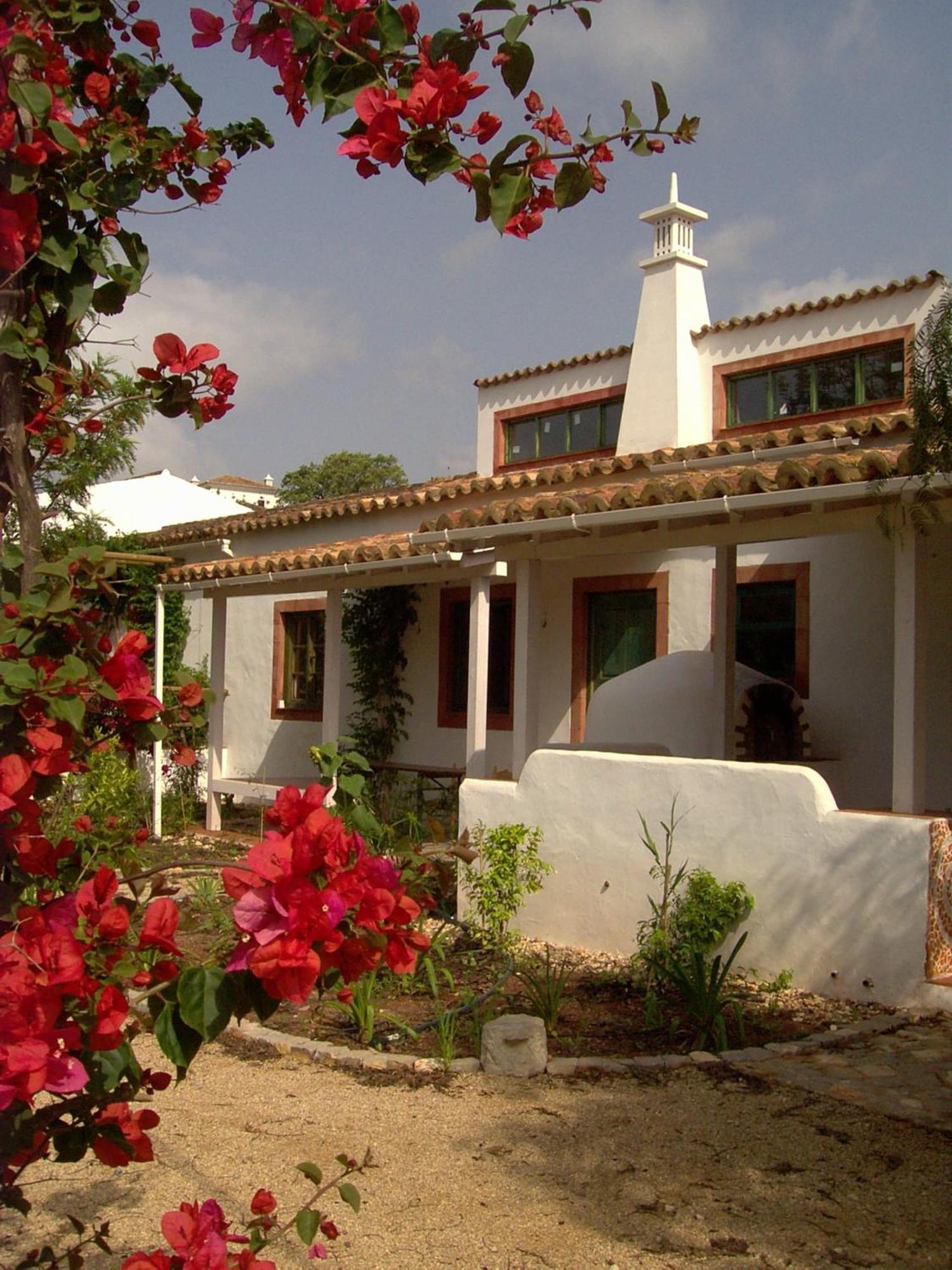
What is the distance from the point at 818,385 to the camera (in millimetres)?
12328

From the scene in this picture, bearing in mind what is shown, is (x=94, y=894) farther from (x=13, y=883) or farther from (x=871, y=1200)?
(x=871, y=1200)

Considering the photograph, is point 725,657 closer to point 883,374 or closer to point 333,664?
point 883,374

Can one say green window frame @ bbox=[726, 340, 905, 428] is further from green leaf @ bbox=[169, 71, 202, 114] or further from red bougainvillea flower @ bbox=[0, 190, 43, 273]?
red bougainvillea flower @ bbox=[0, 190, 43, 273]

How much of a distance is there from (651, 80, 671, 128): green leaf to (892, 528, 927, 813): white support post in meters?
5.74

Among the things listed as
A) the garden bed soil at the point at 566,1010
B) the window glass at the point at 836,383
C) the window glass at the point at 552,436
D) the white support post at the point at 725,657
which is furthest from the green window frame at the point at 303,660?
the garden bed soil at the point at 566,1010

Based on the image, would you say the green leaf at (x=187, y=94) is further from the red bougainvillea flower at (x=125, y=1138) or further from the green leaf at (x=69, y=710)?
the red bougainvillea flower at (x=125, y=1138)

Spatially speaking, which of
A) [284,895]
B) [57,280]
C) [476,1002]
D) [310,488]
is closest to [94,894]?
[284,895]

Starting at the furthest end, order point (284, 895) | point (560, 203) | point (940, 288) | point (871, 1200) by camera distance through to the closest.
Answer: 1. point (940, 288)
2. point (871, 1200)
3. point (560, 203)
4. point (284, 895)

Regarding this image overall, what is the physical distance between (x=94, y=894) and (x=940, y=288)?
1143 centimetres

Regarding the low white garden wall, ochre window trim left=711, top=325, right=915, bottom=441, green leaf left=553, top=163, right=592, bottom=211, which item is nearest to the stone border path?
the low white garden wall

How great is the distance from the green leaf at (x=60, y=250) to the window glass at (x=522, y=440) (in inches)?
527

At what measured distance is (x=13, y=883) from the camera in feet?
5.97

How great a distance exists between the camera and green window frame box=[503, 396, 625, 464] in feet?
47.8

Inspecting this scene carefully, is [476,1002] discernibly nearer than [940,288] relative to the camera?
Yes
